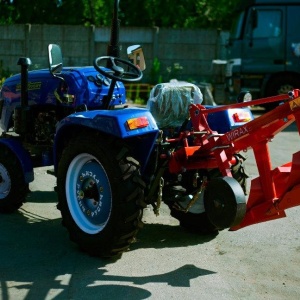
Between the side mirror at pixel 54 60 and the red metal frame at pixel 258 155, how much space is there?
1441mm

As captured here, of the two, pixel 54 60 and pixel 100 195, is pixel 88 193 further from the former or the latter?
pixel 54 60

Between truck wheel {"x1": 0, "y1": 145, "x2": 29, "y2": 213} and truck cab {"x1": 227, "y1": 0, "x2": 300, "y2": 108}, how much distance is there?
1180 centimetres

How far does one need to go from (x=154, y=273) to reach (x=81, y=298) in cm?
69

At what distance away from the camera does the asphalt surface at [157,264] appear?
4.48m

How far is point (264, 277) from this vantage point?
4809 millimetres

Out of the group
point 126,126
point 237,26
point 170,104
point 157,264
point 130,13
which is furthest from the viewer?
point 130,13

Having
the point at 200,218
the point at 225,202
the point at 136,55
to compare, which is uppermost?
the point at 136,55

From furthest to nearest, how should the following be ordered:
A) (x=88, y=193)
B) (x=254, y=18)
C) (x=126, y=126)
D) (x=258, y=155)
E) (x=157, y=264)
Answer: (x=254, y=18), (x=88, y=193), (x=157, y=264), (x=258, y=155), (x=126, y=126)

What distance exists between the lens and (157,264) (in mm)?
5020

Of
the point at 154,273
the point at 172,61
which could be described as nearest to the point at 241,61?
the point at 172,61

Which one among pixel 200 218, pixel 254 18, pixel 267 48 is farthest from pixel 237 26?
pixel 200 218

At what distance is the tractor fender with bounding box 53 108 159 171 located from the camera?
185 inches

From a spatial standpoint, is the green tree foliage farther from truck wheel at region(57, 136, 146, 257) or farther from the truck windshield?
truck wheel at region(57, 136, 146, 257)

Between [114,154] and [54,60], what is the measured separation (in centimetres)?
149
